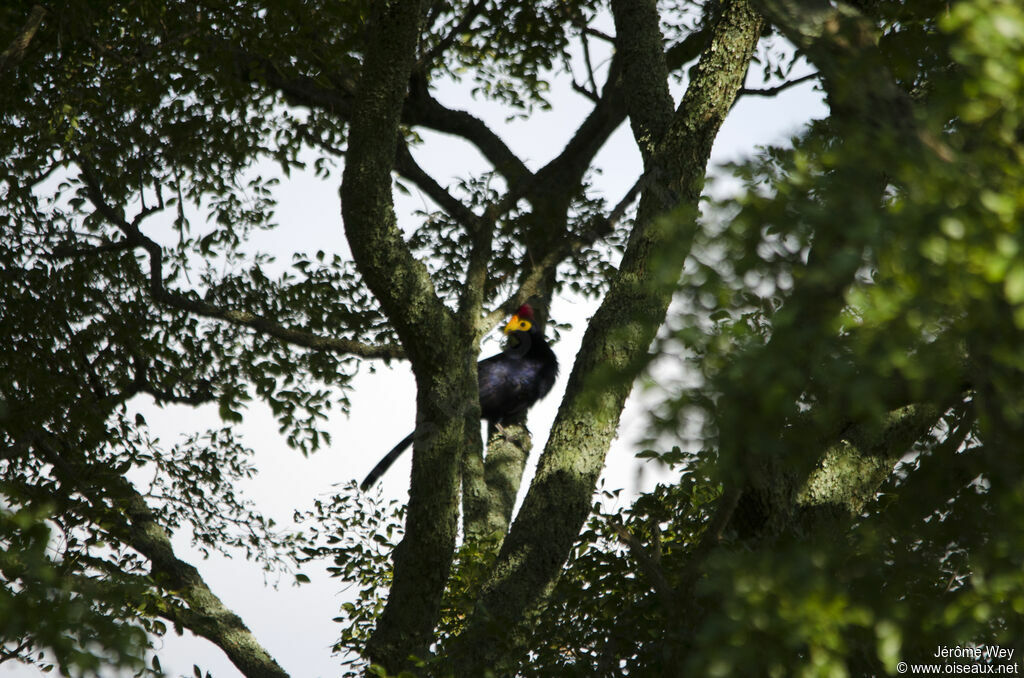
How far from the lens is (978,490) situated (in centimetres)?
287

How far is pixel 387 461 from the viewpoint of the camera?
7.83 meters

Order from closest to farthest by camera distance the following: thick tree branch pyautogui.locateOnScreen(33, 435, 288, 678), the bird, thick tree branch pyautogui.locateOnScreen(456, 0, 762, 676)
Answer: thick tree branch pyautogui.locateOnScreen(456, 0, 762, 676) → thick tree branch pyautogui.locateOnScreen(33, 435, 288, 678) → the bird

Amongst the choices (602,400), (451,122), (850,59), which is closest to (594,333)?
(602,400)

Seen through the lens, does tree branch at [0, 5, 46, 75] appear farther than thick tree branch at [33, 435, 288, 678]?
No

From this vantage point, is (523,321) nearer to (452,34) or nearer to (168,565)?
(452,34)

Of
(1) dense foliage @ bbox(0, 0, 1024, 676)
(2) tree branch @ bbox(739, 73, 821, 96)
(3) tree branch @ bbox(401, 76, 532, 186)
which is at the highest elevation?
(3) tree branch @ bbox(401, 76, 532, 186)

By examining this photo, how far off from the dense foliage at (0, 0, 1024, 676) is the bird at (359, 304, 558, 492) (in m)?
0.63

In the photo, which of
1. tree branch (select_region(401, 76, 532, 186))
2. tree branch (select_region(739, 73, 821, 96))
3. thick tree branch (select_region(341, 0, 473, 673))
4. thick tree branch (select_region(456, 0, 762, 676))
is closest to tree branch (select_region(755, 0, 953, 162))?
Result: thick tree branch (select_region(456, 0, 762, 676))

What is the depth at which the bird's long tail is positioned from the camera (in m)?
7.79

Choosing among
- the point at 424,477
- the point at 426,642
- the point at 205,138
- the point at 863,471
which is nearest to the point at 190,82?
the point at 205,138

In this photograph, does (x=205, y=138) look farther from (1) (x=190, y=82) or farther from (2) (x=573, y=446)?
(2) (x=573, y=446)

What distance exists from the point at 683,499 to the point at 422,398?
1.51 meters

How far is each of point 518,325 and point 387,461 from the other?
1.85 m

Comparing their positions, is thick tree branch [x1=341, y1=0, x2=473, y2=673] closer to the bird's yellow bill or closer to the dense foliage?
the dense foliage
